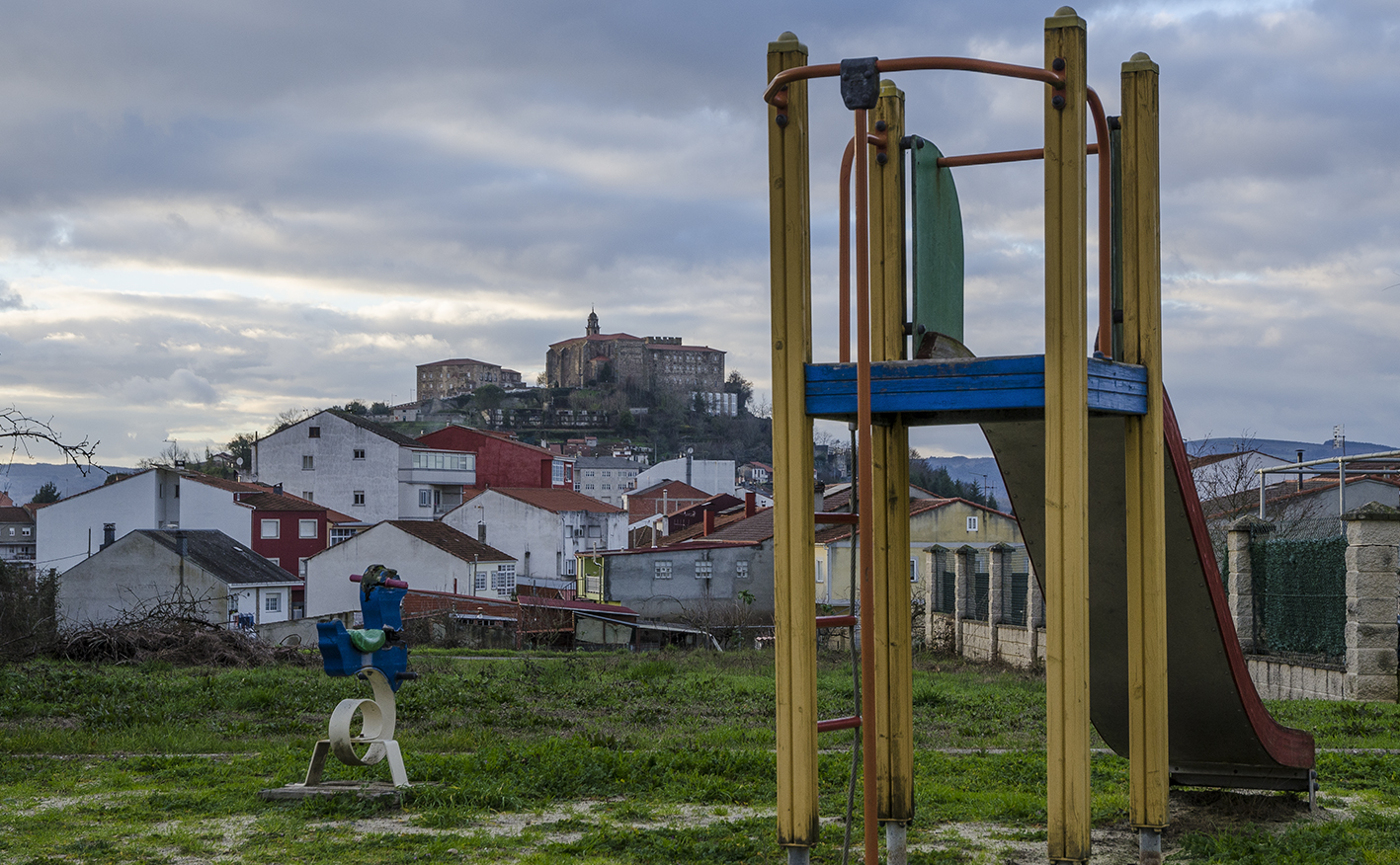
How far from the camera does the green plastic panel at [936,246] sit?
243 inches

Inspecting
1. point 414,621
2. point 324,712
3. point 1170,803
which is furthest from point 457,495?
point 1170,803

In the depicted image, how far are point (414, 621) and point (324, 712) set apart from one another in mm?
20677

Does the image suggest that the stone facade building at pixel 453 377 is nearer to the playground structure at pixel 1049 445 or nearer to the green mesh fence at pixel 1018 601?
the green mesh fence at pixel 1018 601

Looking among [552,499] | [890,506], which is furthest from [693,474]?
[890,506]

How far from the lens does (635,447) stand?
4980 inches

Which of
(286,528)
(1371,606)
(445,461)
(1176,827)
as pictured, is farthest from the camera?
(445,461)

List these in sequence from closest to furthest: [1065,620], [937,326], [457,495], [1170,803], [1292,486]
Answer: [1065,620], [937,326], [1170,803], [1292,486], [457,495]

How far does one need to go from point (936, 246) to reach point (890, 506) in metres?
1.39

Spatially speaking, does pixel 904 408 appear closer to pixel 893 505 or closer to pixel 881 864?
pixel 893 505

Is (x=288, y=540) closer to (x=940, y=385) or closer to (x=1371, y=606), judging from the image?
(x=1371, y=606)

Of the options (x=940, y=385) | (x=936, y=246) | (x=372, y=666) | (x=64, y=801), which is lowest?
(x=64, y=801)

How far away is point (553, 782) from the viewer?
30.0ft

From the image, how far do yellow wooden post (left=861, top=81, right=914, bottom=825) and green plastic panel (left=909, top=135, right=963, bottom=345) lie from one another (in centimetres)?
32

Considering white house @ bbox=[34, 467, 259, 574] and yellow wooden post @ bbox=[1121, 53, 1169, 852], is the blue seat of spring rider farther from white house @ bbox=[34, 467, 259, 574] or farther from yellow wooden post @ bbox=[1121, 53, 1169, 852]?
white house @ bbox=[34, 467, 259, 574]
